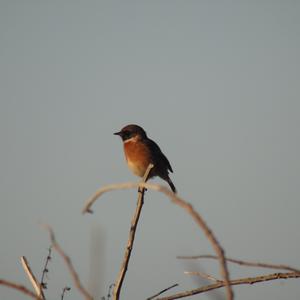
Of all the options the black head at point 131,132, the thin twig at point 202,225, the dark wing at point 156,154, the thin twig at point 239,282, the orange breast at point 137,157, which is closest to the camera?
the thin twig at point 202,225

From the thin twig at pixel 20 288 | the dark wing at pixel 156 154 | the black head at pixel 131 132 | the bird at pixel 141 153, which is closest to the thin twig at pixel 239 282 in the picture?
the thin twig at pixel 20 288

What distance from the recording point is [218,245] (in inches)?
44.3

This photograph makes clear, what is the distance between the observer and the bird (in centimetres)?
973

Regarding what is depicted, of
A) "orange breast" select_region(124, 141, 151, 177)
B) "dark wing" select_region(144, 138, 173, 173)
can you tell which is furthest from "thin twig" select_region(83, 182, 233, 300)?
"dark wing" select_region(144, 138, 173, 173)

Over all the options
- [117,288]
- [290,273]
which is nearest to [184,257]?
[117,288]

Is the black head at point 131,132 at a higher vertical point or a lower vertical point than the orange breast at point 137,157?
higher

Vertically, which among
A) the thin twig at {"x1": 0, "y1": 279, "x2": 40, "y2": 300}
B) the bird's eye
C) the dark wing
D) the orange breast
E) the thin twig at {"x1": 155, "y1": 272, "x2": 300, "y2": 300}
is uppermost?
the bird's eye

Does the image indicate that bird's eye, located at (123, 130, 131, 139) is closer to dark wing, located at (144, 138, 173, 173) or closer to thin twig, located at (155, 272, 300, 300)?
dark wing, located at (144, 138, 173, 173)

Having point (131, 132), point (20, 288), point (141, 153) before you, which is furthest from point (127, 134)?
point (20, 288)

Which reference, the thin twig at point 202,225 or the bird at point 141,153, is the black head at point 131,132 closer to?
the bird at point 141,153

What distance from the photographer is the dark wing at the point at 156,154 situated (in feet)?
32.7

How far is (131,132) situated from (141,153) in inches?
28.4

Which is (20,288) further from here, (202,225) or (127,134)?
(127,134)

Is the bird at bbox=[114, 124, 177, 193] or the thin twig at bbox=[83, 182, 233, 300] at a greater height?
the bird at bbox=[114, 124, 177, 193]
